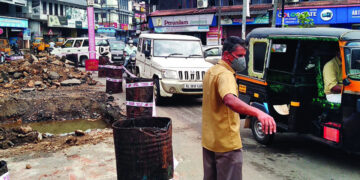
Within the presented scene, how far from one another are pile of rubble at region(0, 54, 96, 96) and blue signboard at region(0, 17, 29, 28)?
76.1ft

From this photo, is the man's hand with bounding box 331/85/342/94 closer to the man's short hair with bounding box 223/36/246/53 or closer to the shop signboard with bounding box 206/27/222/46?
the man's short hair with bounding box 223/36/246/53

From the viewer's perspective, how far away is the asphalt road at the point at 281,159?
500 cm

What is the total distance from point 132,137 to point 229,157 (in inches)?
45.0

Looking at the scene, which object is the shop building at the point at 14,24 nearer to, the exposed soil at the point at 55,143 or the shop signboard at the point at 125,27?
the exposed soil at the point at 55,143

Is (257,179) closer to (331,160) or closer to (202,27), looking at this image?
(331,160)

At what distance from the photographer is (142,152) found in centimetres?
365

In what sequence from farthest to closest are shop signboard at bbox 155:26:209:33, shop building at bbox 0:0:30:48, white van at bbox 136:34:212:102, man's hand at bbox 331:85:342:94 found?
1. shop building at bbox 0:0:30:48
2. shop signboard at bbox 155:26:209:33
3. white van at bbox 136:34:212:102
4. man's hand at bbox 331:85:342:94

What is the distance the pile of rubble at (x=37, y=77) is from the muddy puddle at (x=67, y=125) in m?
3.76

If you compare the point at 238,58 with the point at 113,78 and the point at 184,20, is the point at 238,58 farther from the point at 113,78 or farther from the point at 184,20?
the point at 184,20

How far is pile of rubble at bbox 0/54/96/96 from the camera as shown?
1265 cm

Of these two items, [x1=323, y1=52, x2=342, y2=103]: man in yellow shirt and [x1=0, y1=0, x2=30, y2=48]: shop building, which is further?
[x1=0, y1=0, x2=30, y2=48]: shop building

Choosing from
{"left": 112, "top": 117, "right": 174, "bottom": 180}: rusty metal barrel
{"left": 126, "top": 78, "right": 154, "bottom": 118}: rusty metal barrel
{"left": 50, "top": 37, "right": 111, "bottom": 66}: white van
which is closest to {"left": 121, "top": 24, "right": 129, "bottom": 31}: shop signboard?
{"left": 50, "top": 37, "right": 111, "bottom": 66}: white van

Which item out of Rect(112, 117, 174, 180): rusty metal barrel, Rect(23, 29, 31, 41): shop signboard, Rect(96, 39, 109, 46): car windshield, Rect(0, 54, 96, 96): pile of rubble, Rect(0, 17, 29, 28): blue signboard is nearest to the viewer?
Rect(112, 117, 174, 180): rusty metal barrel

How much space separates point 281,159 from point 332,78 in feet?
5.18
